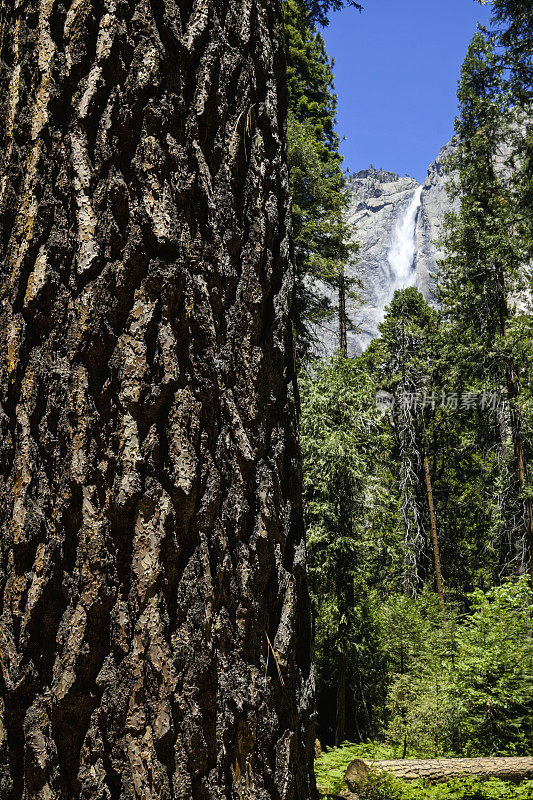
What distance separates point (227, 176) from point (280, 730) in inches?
40.3

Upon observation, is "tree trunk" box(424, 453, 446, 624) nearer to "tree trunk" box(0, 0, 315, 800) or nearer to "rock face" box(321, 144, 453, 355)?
"tree trunk" box(0, 0, 315, 800)

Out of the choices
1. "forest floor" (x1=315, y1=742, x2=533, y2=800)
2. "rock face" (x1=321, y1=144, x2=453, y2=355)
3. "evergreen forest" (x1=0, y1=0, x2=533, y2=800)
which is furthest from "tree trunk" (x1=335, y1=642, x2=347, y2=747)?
"rock face" (x1=321, y1=144, x2=453, y2=355)

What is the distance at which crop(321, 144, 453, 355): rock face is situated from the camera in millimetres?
125000

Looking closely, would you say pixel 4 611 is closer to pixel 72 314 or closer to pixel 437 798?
pixel 72 314

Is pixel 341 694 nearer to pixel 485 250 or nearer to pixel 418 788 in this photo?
pixel 418 788

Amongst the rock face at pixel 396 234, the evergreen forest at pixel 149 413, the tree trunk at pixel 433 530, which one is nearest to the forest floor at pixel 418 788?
the evergreen forest at pixel 149 413

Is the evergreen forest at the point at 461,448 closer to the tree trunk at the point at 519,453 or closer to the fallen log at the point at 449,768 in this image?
the tree trunk at the point at 519,453

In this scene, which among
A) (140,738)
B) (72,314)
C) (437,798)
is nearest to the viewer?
(140,738)

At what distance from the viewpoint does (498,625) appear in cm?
818

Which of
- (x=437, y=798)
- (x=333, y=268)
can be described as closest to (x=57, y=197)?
(x=437, y=798)

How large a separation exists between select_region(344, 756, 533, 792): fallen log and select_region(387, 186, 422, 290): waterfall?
407ft

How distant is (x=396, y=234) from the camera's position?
138 m

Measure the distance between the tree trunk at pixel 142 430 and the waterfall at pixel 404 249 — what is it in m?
129

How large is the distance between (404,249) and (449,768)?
137 meters
